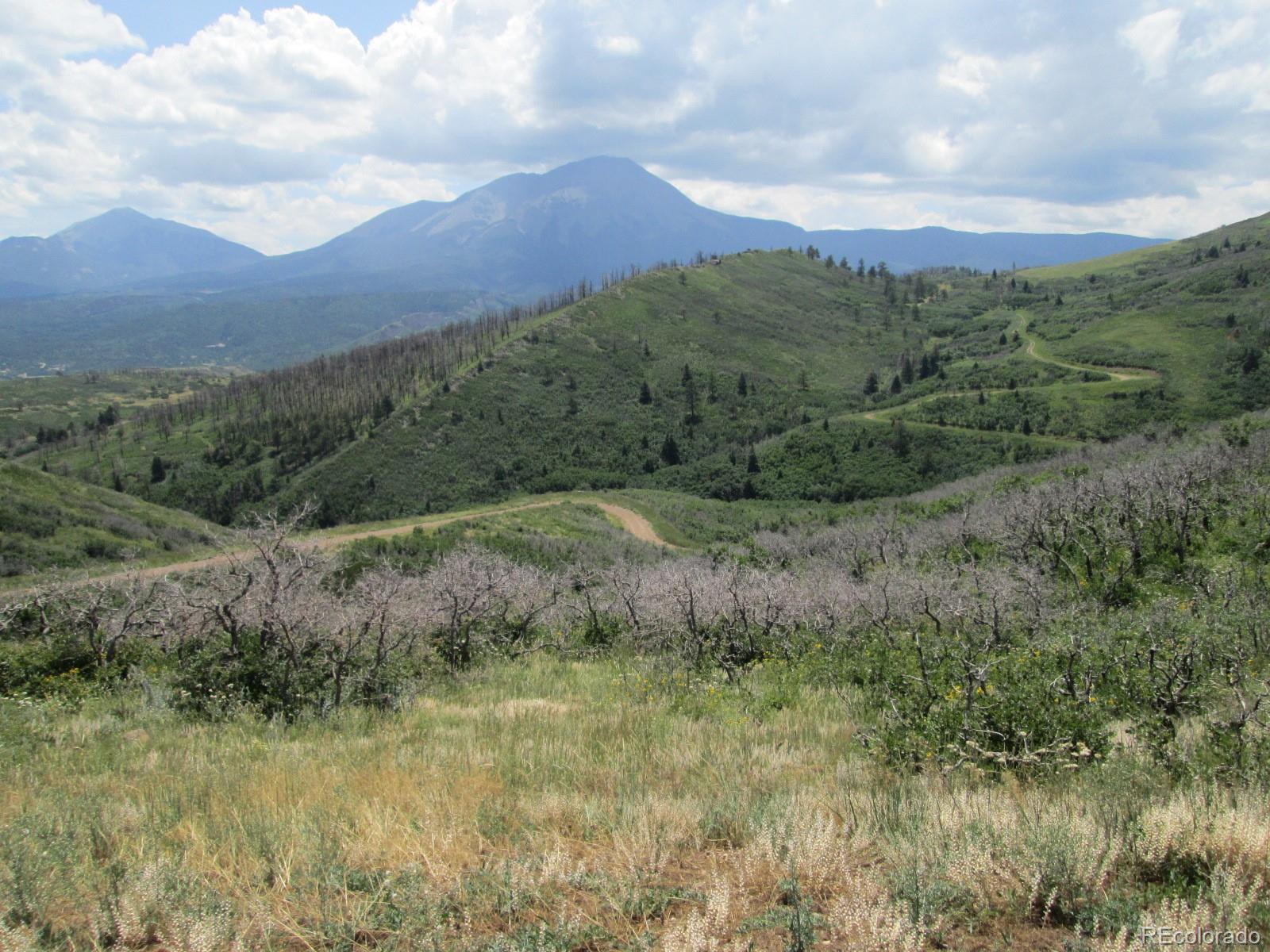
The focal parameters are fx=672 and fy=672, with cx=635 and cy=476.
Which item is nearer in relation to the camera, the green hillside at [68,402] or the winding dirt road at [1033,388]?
the winding dirt road at [1033,388]

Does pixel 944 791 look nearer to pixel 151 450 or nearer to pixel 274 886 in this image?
pixel 274 886

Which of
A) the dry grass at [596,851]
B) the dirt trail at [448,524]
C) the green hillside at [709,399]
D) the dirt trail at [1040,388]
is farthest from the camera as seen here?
the dirt trail at [1040,388]

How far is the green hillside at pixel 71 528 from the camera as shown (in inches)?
1082

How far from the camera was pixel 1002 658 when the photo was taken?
721cm

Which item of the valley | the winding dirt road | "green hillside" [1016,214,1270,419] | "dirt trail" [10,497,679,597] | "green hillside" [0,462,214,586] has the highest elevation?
"green hillside" [1016,214,1270,419]

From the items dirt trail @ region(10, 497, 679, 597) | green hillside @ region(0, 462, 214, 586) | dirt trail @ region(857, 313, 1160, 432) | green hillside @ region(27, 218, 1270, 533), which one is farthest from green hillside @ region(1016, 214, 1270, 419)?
green hillside @ region(0, 462, 214, 586)

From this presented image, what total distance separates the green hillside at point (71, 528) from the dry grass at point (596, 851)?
911 inches

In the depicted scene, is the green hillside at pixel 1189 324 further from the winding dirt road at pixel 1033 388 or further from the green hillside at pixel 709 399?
the winding dirt road at pixel 1033 388

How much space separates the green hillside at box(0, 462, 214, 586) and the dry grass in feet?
75.9

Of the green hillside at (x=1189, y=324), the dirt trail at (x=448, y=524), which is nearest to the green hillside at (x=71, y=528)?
the dirt trail at (x=448, y=524)

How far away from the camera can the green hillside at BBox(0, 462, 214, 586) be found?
90.2 ft

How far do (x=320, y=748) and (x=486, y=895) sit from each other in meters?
3.58

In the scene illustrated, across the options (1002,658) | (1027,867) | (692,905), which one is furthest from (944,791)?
(1002,658)

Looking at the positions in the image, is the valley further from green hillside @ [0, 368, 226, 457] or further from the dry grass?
green hillside @ [0, 368, 226, 457]
